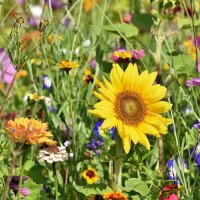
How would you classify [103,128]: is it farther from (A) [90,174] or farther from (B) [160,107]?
(A) [90,174]

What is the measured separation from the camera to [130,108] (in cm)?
133

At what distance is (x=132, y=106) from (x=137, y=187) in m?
0.17

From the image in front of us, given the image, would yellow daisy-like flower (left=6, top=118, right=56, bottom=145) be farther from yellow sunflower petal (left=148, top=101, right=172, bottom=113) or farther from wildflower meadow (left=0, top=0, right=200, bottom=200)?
yellow sunflower petal (left=148, top=101, right=172, bottom=113)

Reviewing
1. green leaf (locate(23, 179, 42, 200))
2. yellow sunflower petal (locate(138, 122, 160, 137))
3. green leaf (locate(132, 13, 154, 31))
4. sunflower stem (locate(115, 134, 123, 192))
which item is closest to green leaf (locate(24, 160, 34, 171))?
green leaf (locate(23, 179, 42, 200))

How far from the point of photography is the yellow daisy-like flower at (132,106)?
1282 millimetres

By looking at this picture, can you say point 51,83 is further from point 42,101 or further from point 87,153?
point 87,153

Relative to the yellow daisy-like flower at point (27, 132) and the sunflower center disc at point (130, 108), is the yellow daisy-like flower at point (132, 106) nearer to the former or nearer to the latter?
the sunflower center disc at point (130, 108)

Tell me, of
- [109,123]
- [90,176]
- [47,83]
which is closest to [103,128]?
[109,123]

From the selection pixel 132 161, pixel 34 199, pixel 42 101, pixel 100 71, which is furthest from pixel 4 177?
pixel 100 71

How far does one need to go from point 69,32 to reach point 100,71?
0.83ft

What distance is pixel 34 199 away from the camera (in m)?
1.35

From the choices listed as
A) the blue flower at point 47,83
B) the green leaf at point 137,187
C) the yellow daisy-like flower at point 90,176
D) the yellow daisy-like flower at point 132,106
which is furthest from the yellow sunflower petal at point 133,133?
the blue flower at point 47,83

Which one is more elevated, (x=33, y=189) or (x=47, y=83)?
(x=47, y=83)

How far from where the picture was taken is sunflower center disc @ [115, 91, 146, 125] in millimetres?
1302
